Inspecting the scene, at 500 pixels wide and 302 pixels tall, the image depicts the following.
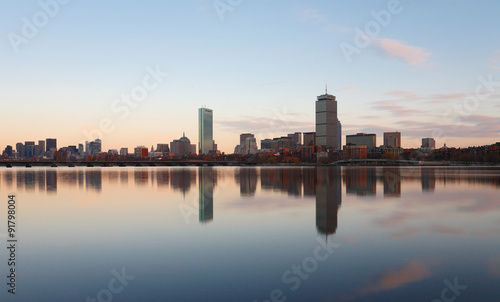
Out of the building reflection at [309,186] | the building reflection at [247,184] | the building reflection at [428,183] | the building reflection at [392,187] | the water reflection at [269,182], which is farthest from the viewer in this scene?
the building reflection at [428,183]

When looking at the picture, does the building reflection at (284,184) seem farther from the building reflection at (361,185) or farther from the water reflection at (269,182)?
the building reflection at (361,185)

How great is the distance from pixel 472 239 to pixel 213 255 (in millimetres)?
10513

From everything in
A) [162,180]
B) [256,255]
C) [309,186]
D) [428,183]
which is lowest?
[428,183]

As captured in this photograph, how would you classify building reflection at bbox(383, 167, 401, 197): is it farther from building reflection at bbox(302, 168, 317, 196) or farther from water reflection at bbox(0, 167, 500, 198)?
building reflection at bbox(302, 168, 317, 196)

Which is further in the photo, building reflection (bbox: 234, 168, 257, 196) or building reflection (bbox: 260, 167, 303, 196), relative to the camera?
building reflection (bbox: 260, 167, 303, 196)

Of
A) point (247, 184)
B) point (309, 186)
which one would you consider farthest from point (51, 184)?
point (309, 186)

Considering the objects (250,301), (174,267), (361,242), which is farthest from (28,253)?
(361,242)

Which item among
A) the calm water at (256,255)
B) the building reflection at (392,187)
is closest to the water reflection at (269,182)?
the building reflection at (392,187)

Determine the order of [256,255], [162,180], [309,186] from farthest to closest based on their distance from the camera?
1. [162,180]
2. [309,186]
3. [256,255]

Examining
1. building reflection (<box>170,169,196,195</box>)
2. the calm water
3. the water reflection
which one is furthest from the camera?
building reflection (<box>170,169,196,195</box>)

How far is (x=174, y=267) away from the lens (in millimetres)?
11641

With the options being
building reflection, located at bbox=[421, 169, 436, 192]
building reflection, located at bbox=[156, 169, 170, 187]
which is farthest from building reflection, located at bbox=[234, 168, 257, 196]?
building reflection, located at bbox=[421, 169, 436, 192]

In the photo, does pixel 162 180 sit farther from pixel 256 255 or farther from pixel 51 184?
pixel 256 255

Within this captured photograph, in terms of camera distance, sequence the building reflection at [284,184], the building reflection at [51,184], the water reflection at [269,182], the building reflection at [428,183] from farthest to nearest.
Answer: the building reflection at [428,183] → the building reflection at [51,184] → the water reflection at [269,182] → the building reflection at [284,184]
